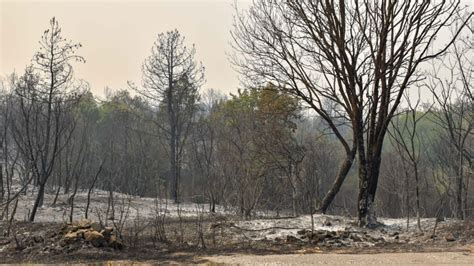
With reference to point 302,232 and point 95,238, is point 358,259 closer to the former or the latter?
point 302,232

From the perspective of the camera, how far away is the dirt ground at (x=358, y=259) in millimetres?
10293

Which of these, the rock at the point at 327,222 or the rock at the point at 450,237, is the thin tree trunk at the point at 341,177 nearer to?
the rock at the point at 327,222

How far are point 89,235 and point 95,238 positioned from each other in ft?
0.60

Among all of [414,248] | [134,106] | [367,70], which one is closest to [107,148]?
[134,106]

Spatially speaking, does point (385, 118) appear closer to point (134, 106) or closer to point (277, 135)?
point (277, 135)

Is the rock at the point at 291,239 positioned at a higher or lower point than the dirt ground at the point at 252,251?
higher

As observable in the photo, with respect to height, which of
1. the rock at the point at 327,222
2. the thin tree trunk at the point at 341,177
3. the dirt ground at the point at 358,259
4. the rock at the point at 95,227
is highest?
the thin tree trunk at the point at 341,177

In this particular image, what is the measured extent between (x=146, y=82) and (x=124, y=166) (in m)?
8.20

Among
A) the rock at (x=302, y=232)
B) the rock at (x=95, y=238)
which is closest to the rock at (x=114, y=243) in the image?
the rock at (x=95, y=238)

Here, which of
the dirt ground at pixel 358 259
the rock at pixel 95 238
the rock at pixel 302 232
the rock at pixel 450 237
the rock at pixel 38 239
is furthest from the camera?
the rock at pixel 302 232

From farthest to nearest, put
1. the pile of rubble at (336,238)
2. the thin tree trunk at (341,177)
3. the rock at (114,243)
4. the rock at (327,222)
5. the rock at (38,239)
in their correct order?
the thin tree trunk at (341,177), the rock at (327,222), the pile of rubble at (336,238), the rock at (38,239), the rock at (114,243)

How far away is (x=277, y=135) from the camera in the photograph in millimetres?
23531

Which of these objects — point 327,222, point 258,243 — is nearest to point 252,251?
point 258,243

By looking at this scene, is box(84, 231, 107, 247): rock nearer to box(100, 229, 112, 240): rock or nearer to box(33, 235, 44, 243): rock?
box(100, 229, 112, 240): rock
